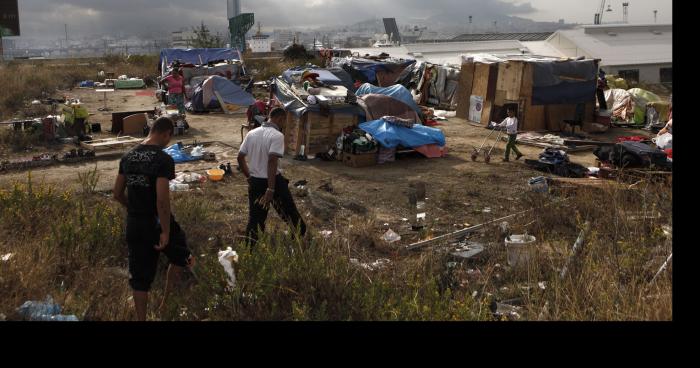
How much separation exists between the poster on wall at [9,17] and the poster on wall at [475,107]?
29561 mm

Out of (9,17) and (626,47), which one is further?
(626,47)

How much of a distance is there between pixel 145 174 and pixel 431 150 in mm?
9149

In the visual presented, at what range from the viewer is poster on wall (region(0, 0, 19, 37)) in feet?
119

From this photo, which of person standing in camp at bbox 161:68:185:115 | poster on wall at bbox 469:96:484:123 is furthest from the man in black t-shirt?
poster on wall at bbox 469:96:484:123

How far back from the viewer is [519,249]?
604 cm

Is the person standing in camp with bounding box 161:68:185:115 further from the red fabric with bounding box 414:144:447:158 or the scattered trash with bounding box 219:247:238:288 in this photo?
the scattered trash with bounding box 219:247:238:288

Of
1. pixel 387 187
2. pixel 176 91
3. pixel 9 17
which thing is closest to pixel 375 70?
pixel 176 91

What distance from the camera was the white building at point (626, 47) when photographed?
36.7 meters

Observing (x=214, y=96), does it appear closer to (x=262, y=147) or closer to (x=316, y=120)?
(x=316, y=120)

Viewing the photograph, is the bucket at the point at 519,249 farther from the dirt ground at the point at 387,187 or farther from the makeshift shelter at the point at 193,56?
the makeshift shelter at the point at 193,56

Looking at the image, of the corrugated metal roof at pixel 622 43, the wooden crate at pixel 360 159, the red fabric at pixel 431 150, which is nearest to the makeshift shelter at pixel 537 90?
the red fabric at pixel 431 150
